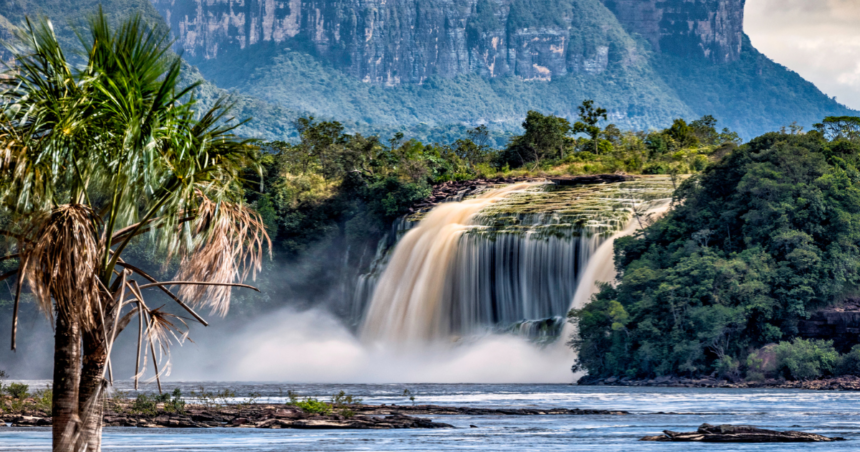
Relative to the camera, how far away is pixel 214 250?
1298 cm

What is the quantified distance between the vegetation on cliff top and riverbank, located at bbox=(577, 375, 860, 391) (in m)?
0.47

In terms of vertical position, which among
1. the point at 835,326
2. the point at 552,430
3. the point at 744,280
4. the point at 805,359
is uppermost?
the point at 744,280

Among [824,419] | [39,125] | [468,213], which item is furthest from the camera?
[468,213]

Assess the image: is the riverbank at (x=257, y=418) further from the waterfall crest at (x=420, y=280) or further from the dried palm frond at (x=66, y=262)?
the waterfall crest at (x=420, y=280)

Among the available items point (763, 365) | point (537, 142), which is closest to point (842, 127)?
point (537, 142)

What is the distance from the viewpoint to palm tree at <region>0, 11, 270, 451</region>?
11.3 m

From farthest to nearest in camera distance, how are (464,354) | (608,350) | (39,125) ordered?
(464,354) < (608,350) < (39,125)

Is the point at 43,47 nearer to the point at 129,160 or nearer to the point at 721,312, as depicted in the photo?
the point at 129,160

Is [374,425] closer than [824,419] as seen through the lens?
Yes

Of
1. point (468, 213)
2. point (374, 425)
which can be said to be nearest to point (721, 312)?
point (468, 213)

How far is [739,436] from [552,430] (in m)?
4.72

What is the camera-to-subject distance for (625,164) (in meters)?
80.7

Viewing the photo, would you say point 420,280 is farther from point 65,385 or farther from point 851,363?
point 65,385

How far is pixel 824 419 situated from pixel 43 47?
2313cm
